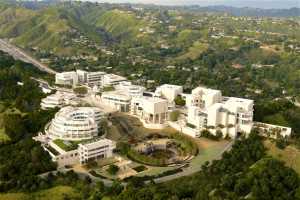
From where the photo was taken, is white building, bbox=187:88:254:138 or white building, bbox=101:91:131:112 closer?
white building, bbox=187:88:254:138

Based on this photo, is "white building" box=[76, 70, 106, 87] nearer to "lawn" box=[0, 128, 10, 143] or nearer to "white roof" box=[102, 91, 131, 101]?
"white roof" box=[102, 91, 131, 101]

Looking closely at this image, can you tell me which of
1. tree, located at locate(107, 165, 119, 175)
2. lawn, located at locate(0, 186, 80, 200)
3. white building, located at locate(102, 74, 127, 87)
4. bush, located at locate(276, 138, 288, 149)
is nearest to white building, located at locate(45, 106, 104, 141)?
tree, located at locate(107, 165, 119, 175)

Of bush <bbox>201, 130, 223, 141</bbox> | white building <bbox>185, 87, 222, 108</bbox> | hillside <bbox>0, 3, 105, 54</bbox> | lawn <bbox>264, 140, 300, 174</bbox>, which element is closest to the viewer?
lawn <bbox>264, 140, 300, 174</bbox>

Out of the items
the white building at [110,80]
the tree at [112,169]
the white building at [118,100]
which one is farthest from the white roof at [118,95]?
the tree at [112,169]

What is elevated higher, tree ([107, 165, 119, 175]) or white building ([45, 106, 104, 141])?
white building ([45, 106, 104, 141])

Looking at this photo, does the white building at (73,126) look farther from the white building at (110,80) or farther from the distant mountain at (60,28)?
the distant mountain at (60,28)

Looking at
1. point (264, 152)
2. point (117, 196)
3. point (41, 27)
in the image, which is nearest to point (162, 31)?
point (41, 27)

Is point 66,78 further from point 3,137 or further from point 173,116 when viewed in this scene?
point 173,116
